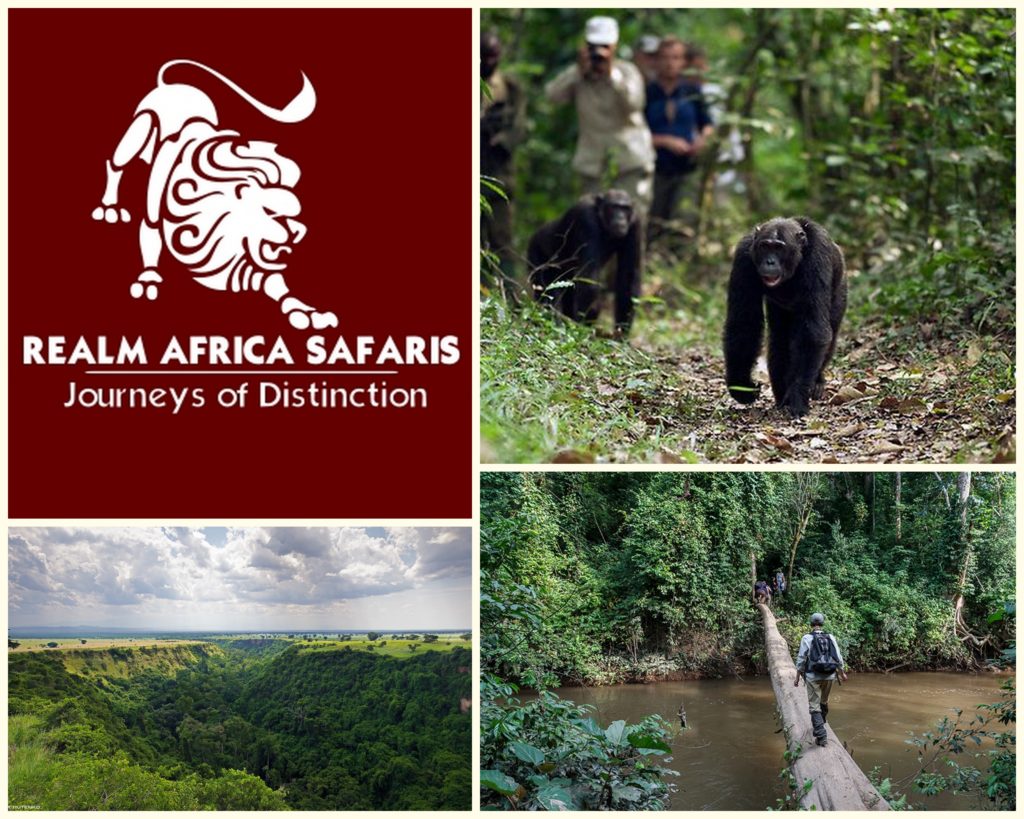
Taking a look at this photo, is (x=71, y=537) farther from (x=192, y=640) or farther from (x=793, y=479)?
(x=793, y=479)

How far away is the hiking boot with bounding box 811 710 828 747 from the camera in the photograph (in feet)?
17.6

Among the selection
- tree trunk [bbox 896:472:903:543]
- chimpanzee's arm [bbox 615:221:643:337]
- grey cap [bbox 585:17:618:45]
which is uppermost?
grey cap [bbox 585:17:618:45]

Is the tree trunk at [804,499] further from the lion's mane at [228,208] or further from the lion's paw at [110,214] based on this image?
the lion's paw at [110,214]

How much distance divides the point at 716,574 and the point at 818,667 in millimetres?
1686

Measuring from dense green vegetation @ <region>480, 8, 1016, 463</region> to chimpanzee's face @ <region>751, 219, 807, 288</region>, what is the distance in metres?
0.80

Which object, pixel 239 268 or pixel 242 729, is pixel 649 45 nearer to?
pixel 239 268

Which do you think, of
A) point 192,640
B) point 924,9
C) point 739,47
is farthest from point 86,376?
point 739,47

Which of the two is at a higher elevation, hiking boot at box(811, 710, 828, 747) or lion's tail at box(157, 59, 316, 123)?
lion's tail at box(157, 59, 316, 123)

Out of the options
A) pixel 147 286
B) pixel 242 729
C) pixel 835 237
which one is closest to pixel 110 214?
pixel 147 286

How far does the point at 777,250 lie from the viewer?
5.70 metres

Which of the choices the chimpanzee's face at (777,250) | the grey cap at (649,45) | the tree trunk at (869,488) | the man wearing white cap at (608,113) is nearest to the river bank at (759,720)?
the tree trunk at (869,488)

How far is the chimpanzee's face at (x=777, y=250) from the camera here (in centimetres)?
568

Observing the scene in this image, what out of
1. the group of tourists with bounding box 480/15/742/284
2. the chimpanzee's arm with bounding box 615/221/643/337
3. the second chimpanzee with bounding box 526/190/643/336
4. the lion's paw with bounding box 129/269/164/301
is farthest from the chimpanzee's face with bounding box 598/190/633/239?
the lion's paw with bounding box 129/269/164/301

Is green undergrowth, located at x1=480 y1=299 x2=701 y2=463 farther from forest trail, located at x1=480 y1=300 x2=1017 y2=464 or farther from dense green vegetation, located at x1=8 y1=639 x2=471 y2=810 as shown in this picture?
dense green vegetation, located at x1=8 y1=639 x2=471 y2=810
